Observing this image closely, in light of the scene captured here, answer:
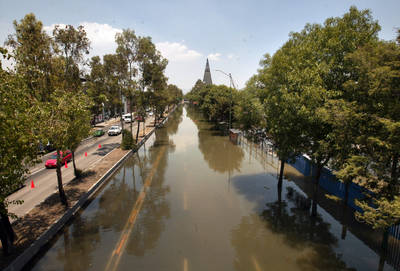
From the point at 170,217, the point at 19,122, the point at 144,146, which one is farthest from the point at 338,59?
the point at 144,146

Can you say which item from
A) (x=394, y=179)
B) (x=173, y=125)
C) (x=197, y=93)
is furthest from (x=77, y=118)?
(x=197, y=93)

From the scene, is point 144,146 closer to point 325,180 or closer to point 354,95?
point 325,180

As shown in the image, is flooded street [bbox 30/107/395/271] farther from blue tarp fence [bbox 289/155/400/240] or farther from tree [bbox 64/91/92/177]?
tree [bbox 64/91/92/177]

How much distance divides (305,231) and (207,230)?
506 centimetres

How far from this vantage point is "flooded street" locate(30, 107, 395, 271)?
9406 mm

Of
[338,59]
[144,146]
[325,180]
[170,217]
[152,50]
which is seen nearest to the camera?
[338,59]

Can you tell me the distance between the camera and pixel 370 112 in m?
8.01

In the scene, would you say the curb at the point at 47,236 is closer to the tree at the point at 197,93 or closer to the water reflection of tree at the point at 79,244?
the water reflection of tree at the point at 79,244

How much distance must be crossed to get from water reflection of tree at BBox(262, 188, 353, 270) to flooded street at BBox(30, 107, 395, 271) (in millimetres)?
42

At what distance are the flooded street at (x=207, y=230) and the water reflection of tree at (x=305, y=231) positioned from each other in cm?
4

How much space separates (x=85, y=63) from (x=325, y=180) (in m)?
A: 22.2

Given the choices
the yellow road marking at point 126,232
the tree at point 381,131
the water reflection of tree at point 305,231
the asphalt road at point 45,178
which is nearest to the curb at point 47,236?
the asphalt road at point 45,178

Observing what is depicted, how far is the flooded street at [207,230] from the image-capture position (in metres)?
9.41

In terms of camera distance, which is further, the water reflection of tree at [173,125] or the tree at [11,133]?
the water reflection of tree at [173,125]
